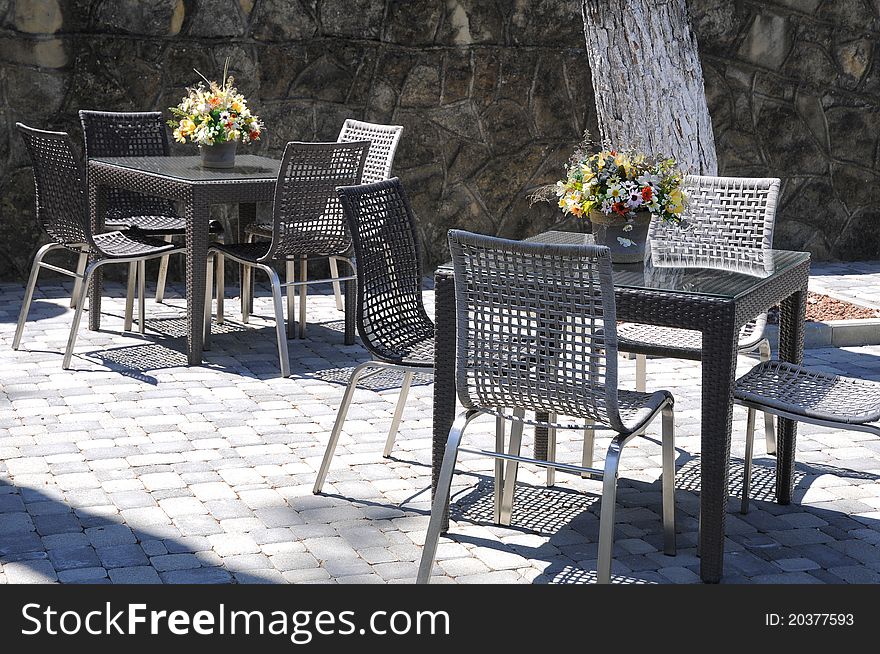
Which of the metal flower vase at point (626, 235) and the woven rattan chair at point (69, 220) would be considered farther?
the woven rattan chair at point (69, 220)

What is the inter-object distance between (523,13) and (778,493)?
4993 millimetres

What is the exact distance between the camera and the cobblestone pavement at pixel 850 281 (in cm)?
793

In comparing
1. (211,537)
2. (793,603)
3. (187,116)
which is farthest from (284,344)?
(793,603)

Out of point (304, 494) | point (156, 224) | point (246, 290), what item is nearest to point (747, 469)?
point (304, 494)

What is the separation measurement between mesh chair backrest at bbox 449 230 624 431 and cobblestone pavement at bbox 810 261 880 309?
456 cm

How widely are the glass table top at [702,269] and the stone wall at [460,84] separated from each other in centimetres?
387

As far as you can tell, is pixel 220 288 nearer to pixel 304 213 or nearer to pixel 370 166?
pixel 304 213

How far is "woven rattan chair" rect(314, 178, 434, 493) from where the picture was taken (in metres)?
4.37

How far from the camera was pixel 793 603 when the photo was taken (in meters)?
3.58

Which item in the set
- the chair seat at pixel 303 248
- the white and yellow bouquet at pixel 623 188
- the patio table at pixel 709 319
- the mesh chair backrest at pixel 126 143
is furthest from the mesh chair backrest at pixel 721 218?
the mesh chair backrest at pixel 126 143

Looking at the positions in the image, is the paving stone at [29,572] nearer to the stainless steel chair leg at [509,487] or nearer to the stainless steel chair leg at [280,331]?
the stainless steel chair leg at [509,487]

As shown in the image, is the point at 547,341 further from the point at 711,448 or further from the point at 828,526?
the point at 828,526

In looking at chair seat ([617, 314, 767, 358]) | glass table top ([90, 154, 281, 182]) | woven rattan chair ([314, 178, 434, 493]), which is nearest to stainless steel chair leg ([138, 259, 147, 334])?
glass table top ([90, 154, 281, 182])

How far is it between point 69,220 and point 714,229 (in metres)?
3.28
